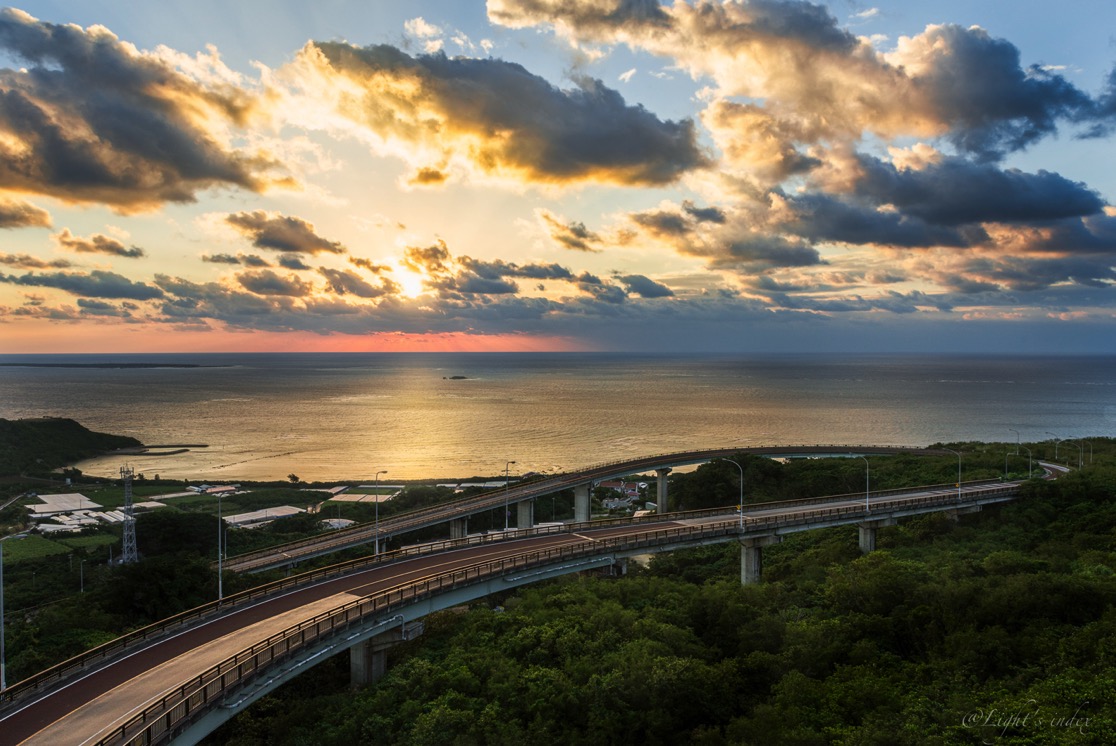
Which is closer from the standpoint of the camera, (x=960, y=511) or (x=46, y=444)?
(x=960, y=511)

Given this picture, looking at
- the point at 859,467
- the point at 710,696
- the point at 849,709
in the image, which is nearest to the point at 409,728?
the point at 710,696

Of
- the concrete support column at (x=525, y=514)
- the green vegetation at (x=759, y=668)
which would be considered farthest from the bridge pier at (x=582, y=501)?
the green vegetation at (x=759, y=668)

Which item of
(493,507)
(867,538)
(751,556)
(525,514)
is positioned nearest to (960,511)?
(867,538)

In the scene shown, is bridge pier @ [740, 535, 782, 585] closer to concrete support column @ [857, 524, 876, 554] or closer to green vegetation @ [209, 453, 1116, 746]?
concrete support column @ [857, 524, 876, 554]

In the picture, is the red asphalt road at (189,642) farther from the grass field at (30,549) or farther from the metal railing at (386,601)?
the grass field at (30,549)

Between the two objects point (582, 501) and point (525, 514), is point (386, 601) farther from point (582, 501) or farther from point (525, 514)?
point (582, 501)

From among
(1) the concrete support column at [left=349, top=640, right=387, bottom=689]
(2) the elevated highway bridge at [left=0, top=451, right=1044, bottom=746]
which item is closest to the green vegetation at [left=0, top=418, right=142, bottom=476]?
(2) the elevated highway bridge at [left=0, top=451, right=1044, bottom=746]
